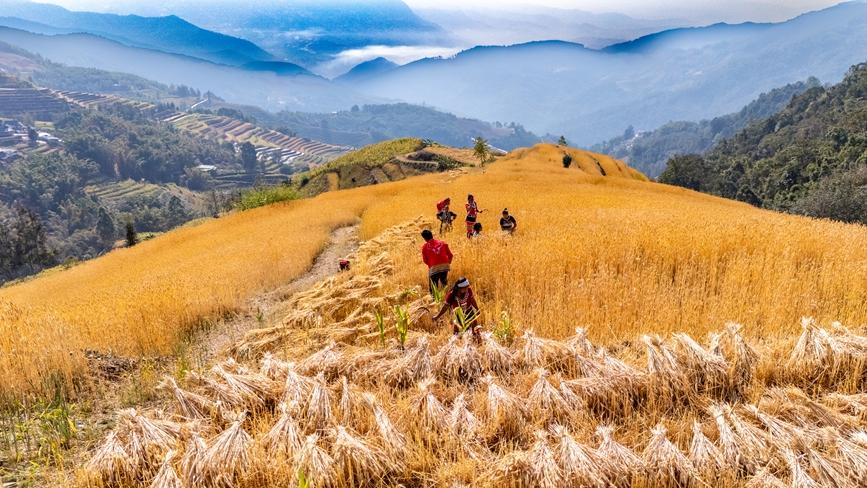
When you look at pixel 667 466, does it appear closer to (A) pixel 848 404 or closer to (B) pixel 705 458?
(B) pixel 705 458

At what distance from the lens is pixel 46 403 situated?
5.84m

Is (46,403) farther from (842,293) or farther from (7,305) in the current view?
(842,293)

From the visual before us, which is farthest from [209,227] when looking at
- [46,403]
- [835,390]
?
[835,390]

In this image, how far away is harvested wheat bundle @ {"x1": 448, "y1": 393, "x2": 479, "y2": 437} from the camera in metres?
4.17

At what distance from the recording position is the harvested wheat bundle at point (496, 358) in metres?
5.34

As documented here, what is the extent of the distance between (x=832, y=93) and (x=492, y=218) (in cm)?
19982

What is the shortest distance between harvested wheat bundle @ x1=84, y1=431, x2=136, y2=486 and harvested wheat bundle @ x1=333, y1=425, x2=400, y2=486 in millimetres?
1851

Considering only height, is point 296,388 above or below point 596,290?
below

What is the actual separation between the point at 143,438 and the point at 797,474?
539 cm

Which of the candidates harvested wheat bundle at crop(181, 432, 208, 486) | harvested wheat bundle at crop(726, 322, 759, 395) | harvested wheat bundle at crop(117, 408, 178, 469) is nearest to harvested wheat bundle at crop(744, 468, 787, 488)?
harvested wheat bundle at crop(726, 322, 759, 395)

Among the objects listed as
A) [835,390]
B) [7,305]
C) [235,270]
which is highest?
[835,390]

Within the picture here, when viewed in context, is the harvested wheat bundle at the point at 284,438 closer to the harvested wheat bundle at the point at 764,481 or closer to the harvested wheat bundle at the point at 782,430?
the harvested wheat bundle at the point at 764,481

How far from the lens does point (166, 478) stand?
3639 millimetres

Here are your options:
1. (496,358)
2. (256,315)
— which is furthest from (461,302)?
(256,315)
